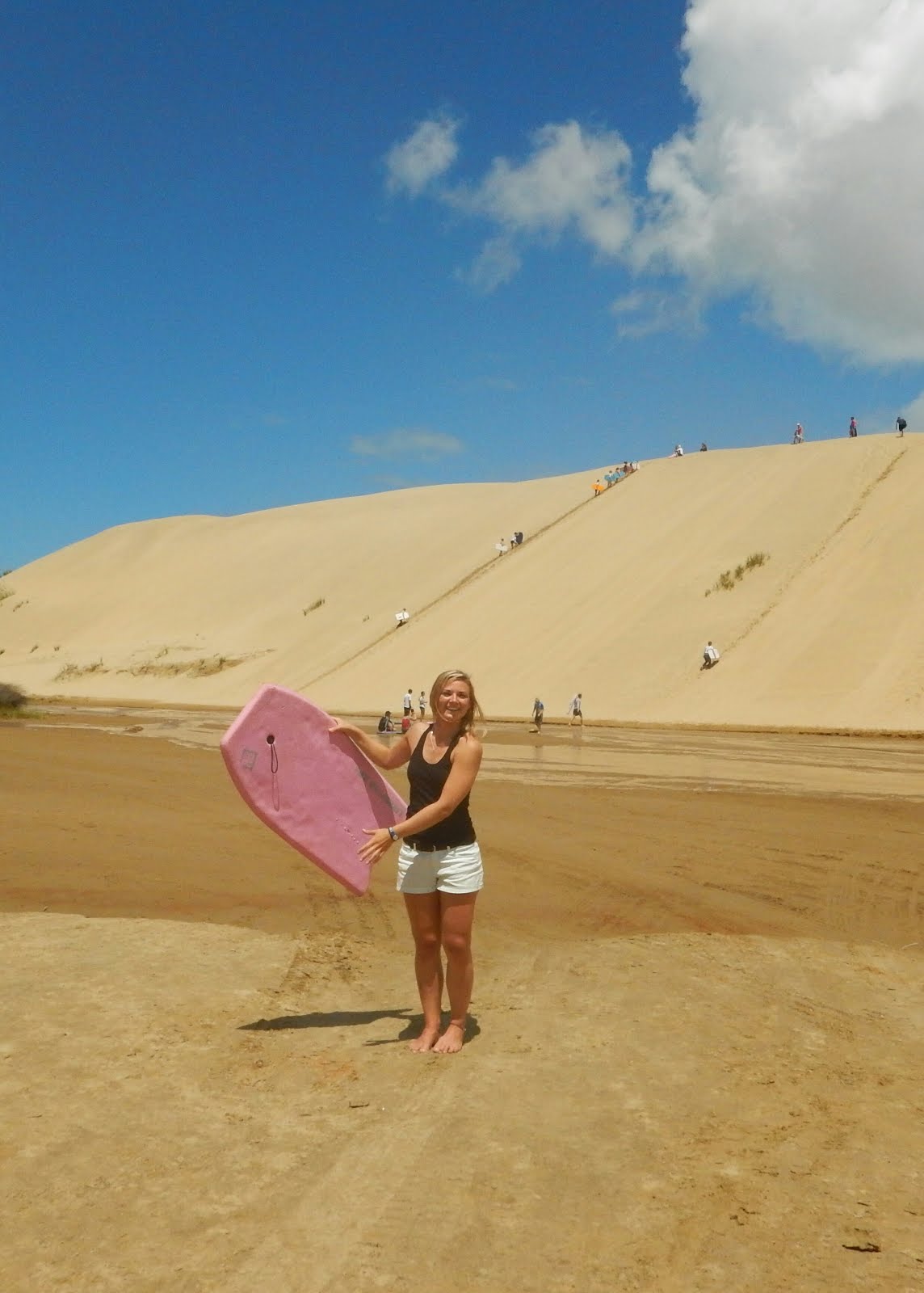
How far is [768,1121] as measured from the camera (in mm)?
3682

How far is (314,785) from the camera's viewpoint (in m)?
4.95

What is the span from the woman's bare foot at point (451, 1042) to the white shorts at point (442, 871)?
595 mm

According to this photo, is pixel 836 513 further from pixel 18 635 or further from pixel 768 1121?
pixel 18 635

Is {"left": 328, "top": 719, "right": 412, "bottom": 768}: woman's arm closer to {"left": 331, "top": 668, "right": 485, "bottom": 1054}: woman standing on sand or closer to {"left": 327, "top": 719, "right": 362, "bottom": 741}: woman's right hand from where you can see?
{"left": 327, "top": 719, "right": 362, "bottom": 741}: woman's right hand

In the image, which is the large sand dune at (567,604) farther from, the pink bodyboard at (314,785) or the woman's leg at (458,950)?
the woman's leg at (458,950)

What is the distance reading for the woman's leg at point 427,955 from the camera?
4.53 metres

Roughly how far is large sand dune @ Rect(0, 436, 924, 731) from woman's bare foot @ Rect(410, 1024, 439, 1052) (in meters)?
21.1

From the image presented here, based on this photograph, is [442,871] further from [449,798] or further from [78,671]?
[78,671]

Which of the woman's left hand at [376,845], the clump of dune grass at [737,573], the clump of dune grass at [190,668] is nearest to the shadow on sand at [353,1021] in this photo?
the woman's left hand at [376,845]

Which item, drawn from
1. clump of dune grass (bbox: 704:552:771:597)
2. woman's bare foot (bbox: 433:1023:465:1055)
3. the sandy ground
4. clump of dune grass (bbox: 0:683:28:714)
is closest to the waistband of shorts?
woman's bare foot (bbox: 433:1023:465:1055)

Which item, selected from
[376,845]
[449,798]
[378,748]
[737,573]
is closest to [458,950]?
[376,845]

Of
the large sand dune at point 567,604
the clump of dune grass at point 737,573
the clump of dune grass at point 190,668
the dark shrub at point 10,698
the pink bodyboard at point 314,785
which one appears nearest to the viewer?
the pink bodyboard at point 314,785

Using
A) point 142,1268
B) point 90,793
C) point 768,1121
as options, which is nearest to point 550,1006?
point 768,1121

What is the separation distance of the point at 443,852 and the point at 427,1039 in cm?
82
